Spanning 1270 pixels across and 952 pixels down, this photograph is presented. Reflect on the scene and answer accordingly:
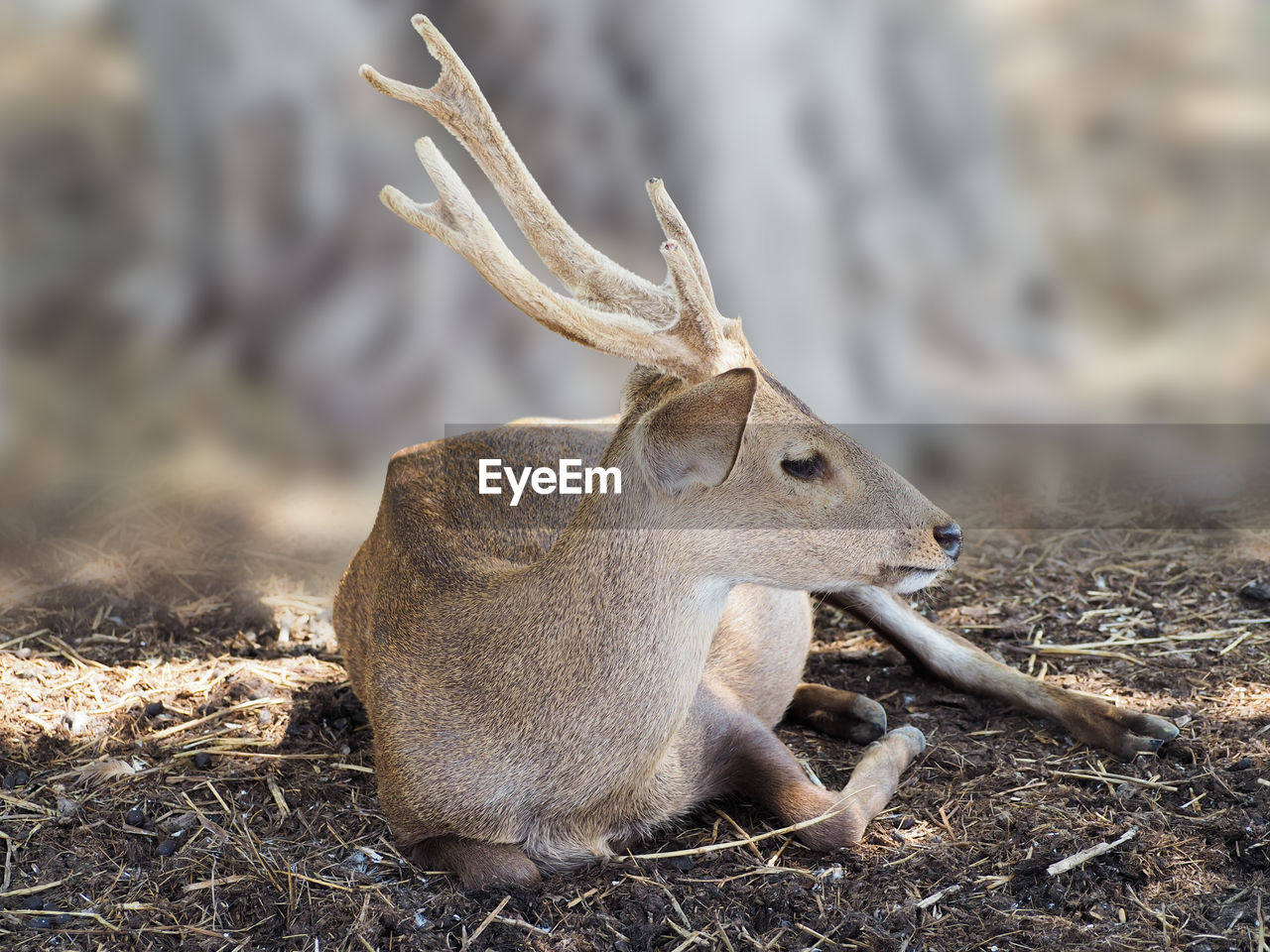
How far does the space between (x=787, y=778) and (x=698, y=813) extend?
0.89 ft

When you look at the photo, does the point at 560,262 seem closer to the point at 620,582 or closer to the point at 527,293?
the point at 527,293

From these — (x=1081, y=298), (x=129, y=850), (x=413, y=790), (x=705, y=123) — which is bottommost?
(x=129, y=850)

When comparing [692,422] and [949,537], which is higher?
[692,422]

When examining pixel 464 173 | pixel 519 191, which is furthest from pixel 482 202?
pixel 519 191

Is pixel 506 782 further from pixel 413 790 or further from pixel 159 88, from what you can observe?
pixel 159 88

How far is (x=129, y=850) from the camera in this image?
9.90 feet

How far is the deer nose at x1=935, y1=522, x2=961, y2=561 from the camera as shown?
2.83m

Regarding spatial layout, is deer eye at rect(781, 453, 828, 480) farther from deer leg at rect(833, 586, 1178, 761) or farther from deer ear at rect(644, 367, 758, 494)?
deer leg at rect(833, 586, 1178, 761)

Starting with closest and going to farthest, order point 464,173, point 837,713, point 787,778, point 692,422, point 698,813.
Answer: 1. point 692,422
2. point 787,778
3. point 698,813
4. point 837,713
5. point 464,173

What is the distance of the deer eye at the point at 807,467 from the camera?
2.77m

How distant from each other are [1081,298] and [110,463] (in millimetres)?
5271

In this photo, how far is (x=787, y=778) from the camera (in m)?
3.14

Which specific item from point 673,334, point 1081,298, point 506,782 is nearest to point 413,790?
point 506,782
